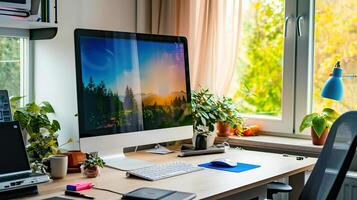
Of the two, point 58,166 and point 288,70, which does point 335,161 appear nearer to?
point 58,166

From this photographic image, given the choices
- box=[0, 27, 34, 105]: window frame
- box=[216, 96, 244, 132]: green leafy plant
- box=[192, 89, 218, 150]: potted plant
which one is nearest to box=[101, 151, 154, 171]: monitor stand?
box=[192, 89, 218, 150]: potted plant

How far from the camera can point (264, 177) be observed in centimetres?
208

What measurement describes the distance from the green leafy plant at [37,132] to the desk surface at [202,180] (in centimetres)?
15

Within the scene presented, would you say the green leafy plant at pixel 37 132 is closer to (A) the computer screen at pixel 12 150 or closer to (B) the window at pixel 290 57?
(A) the computer screen at pixel 12 150

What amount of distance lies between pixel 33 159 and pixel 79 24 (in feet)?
3.39

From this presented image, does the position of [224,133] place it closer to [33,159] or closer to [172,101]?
[172,101]

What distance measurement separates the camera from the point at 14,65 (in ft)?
9.10

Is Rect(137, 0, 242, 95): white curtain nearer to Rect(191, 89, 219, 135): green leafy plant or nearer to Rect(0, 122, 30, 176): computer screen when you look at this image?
Rect(191, 89, 219, 135): green leafy plant

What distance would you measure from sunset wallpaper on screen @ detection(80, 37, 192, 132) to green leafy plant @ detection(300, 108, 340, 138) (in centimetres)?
72

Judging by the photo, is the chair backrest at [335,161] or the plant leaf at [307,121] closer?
the chair backrest at [335,161]

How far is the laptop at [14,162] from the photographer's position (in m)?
1.73

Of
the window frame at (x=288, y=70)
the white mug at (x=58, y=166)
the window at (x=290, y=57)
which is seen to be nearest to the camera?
the white mug at (x=58, y=166)

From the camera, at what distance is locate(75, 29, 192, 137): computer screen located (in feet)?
6.79

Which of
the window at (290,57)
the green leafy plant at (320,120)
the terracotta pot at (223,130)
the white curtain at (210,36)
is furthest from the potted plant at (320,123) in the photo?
the white curtain at (210,36)
